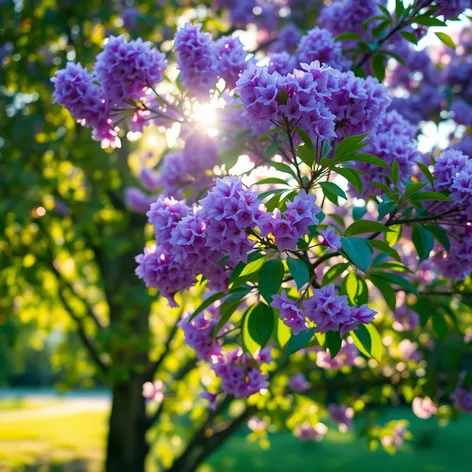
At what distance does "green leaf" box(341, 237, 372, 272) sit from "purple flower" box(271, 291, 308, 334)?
0.29m

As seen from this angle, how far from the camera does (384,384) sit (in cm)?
528

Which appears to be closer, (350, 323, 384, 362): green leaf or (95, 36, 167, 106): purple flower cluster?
(350, 323, 384, 362): green leaf

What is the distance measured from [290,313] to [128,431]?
5.36 meters

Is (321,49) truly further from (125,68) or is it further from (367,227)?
(367,227)

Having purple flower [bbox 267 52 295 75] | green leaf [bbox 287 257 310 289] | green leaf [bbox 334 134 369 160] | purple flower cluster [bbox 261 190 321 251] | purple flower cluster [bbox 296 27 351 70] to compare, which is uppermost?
purple flower cluster [bbox 296 27 351 70]

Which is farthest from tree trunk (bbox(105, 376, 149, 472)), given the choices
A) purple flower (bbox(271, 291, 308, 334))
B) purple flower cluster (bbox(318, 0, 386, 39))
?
purple flower (bbox(271, 291, 308, 334))

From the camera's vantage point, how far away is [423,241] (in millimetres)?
2666

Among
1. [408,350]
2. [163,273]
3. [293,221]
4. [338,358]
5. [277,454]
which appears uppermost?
[293,221]

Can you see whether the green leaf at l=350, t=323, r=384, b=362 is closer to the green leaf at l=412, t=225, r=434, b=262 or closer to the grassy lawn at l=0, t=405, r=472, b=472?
the green leaf at l=412, t=225, r=434, b=262

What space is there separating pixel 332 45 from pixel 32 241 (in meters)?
4.68

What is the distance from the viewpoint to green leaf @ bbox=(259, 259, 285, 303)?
2.17m

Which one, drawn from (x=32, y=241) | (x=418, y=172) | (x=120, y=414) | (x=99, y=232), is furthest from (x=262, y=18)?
(x=120, y=414)

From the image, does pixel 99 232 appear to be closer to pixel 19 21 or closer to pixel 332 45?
pixel 19 21

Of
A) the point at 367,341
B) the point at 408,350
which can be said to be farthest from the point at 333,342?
the point at 408,350
